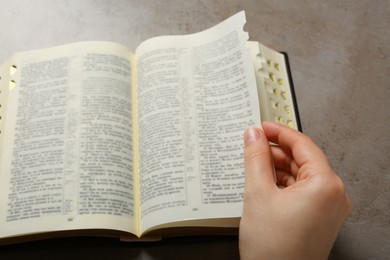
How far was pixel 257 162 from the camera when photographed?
0.59 metres

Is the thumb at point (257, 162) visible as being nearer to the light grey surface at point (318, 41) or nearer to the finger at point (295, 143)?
the finger at point (295, 143)

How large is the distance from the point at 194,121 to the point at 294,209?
9.0 inches

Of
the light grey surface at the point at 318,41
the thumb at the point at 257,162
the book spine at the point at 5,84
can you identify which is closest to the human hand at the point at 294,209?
the thumb at the point at 257,162

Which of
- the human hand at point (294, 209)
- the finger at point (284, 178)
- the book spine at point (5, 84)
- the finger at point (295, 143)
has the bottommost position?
the human hand at point (294, 209)

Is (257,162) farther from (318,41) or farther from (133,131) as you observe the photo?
(318,41)

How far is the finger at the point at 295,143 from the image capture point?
0.58 meters

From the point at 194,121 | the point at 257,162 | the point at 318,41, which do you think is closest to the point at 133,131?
the point at 194,121

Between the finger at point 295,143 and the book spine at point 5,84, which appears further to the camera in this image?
the book spine at point 5,84

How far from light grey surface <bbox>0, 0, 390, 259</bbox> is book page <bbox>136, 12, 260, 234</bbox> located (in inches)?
5.6

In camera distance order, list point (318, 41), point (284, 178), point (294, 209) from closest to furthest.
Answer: point (294, 209)
point (284, 178)
point (318, 41)

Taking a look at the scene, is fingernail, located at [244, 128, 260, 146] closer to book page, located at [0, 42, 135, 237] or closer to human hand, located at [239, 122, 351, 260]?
human hand, located at [239, 122, 351, 260]

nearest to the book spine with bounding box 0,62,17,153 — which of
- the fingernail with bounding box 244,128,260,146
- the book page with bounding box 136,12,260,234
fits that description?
the book page with bounding box 136,12,260,234

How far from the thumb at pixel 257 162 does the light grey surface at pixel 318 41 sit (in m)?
0.18

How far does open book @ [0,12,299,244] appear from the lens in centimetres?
63
